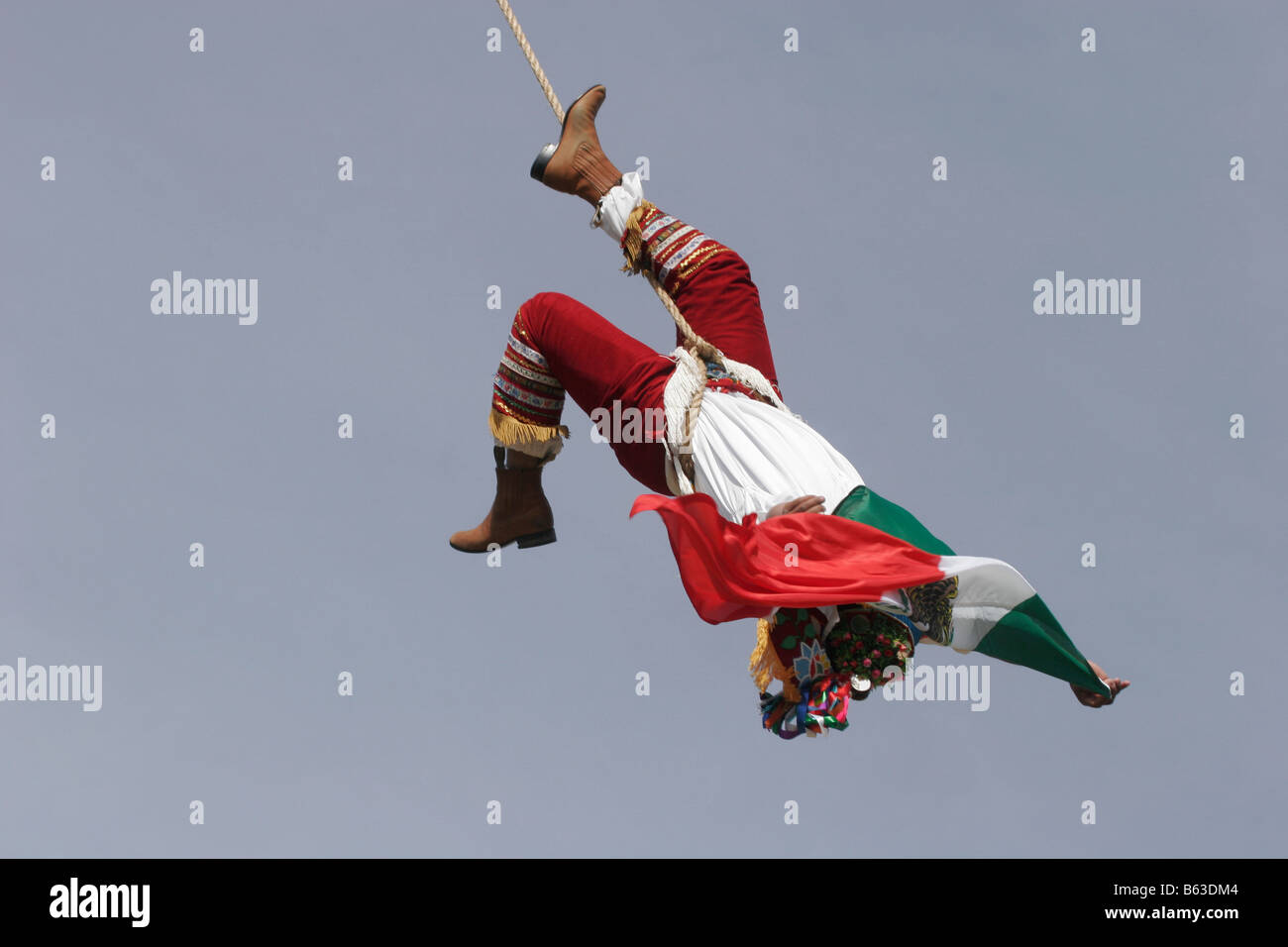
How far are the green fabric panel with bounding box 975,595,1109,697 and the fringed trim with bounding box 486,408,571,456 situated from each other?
2233 millimetres

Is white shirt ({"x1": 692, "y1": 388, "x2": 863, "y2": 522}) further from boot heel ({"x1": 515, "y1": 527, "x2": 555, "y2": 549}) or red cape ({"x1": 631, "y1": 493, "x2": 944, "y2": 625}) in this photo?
boot heel ({"x1": 515, "y1": 527, "x2": 555, "y2": 549})

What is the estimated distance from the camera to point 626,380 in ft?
26.3

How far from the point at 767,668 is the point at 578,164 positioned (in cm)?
266

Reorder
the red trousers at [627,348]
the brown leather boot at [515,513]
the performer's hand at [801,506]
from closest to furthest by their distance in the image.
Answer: the performer's hand at [801,506] < the red trousers at [627,348] < the brown leather boot at [515,513]

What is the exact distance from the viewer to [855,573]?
23.8 feet

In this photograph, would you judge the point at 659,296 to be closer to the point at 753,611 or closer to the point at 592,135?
the point at 592,135

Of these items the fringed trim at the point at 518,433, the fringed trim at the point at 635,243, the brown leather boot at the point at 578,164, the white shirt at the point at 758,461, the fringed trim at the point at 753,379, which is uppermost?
the brown leather boot at the point at 578,164

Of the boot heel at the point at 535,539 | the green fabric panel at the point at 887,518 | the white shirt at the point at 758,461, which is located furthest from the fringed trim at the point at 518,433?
the green fabric panel at the point at 887,518

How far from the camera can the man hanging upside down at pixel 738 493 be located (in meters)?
→ 7.25

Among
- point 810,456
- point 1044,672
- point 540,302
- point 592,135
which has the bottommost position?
point 1044,672

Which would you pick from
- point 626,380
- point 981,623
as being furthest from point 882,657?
point 626,380

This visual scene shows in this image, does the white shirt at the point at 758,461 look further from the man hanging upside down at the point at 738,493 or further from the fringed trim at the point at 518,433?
the fringed trim at the point at 518,433

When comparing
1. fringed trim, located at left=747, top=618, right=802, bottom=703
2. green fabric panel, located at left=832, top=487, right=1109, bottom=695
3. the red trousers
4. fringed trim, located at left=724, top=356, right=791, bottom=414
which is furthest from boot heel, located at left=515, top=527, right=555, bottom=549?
green fabric panel, located at left=832, top=487, right=1109, bottom=695

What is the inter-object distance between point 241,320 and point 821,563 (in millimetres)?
4187
